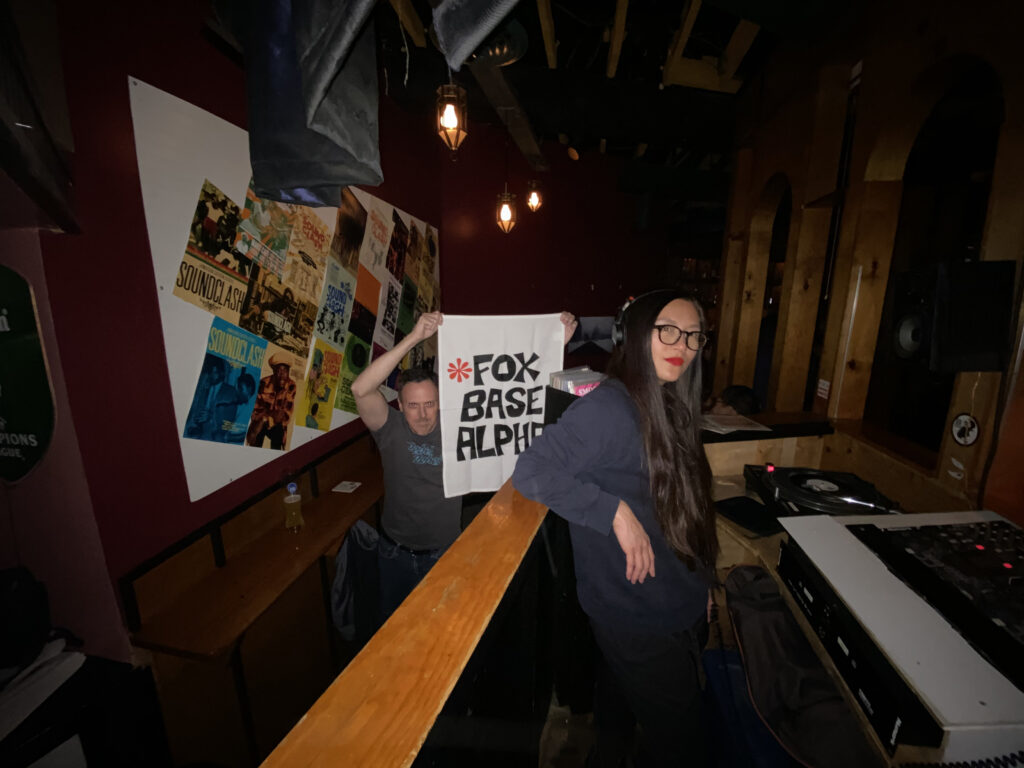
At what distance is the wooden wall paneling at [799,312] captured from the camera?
3.38 metres

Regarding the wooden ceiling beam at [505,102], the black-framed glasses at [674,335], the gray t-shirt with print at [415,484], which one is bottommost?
the gray t-shirt with print at [415,484]

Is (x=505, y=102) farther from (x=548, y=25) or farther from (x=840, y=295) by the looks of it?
(x=840, y=295)

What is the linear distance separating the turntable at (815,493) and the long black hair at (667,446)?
0.47 metres

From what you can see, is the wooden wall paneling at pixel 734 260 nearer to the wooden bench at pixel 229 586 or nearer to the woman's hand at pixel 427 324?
the woman's hand at pixel 427 324

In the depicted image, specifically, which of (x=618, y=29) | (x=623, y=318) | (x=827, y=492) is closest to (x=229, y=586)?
(x=623, y=318)

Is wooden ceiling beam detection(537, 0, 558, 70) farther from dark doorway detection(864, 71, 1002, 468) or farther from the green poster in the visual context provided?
the green poster

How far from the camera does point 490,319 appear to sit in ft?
7.38

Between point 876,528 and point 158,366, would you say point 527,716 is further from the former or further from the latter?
point 158,366

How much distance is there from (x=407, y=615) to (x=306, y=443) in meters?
2.32

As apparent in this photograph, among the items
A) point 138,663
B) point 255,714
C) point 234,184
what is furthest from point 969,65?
point 255,714

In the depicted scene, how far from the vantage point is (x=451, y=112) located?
9.07 ft

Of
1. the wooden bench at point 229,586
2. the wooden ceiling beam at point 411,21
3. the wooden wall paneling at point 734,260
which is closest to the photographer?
the wooden bench at point 229,586

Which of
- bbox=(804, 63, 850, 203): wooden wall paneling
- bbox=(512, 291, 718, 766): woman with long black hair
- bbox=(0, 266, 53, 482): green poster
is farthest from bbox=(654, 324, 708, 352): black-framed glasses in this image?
bbox=(804, 63, 850, 203): wooden wall paneling

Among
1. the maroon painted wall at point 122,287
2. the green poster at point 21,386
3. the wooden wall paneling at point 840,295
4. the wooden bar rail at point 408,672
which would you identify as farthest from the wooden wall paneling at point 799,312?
the green poster at point 21,386
